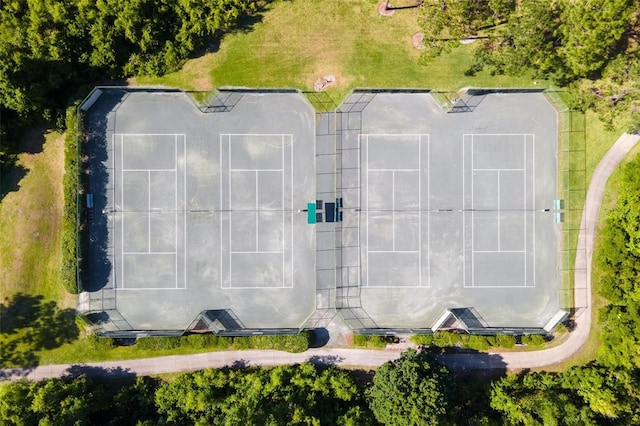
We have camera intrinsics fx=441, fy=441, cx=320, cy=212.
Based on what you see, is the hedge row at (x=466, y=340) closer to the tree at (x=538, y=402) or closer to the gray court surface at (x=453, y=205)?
the gray court surface at (x=453, y=205)

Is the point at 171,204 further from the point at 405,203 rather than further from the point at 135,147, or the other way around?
the point at 405,203

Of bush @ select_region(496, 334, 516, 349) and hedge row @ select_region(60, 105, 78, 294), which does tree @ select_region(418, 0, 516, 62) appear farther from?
hedge row @ select_region(60, 105, 78, 294)

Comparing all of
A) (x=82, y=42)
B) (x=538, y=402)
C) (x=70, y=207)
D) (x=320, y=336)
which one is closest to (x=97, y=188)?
(x=70, y=207)

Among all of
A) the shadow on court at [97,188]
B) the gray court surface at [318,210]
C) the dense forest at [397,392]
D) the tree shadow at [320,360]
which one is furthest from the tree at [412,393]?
the shadow on court at [97,188]

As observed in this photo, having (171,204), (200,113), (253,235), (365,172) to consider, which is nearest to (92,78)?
(200,113)

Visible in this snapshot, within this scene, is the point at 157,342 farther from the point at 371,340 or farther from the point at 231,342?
the point at 371,340

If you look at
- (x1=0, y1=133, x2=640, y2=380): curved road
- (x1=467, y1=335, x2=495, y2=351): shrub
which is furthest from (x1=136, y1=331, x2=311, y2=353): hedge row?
(x1=467, y1=335, x2=495, y2=351): shrub
